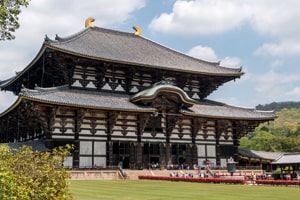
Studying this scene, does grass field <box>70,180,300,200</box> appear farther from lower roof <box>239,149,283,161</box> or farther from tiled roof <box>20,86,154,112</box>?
lower roof <box>239,149,283,161</box>

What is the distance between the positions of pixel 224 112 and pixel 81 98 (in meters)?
19.2

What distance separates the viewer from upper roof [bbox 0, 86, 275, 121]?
1468 inches

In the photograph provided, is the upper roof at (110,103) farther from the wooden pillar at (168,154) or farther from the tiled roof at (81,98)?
the wooden pillar at (168,154)

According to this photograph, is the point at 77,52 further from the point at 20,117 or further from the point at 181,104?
the point at 181,104

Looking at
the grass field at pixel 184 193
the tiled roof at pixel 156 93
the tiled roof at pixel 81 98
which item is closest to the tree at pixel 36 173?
the grass field at pixel 184 193

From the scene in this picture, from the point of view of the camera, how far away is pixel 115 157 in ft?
140

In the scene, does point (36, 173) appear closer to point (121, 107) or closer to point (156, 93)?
point (121, 107)

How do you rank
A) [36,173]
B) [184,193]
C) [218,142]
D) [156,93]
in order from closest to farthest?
[36,173] → [184,193] → [156,93] → [218,142]

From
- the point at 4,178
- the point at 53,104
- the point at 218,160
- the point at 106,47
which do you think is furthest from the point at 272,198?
the point at 106,47

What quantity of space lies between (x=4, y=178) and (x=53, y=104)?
28.9 meters

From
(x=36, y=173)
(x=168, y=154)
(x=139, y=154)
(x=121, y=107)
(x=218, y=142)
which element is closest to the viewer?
(x=36, y=173)

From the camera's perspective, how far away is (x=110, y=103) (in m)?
41.6

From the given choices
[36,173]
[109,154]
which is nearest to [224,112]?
[109,154]

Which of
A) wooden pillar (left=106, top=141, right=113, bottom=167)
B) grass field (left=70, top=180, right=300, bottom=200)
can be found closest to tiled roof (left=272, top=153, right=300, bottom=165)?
grass field (left=70, top=180, right=300, bottom=200)
